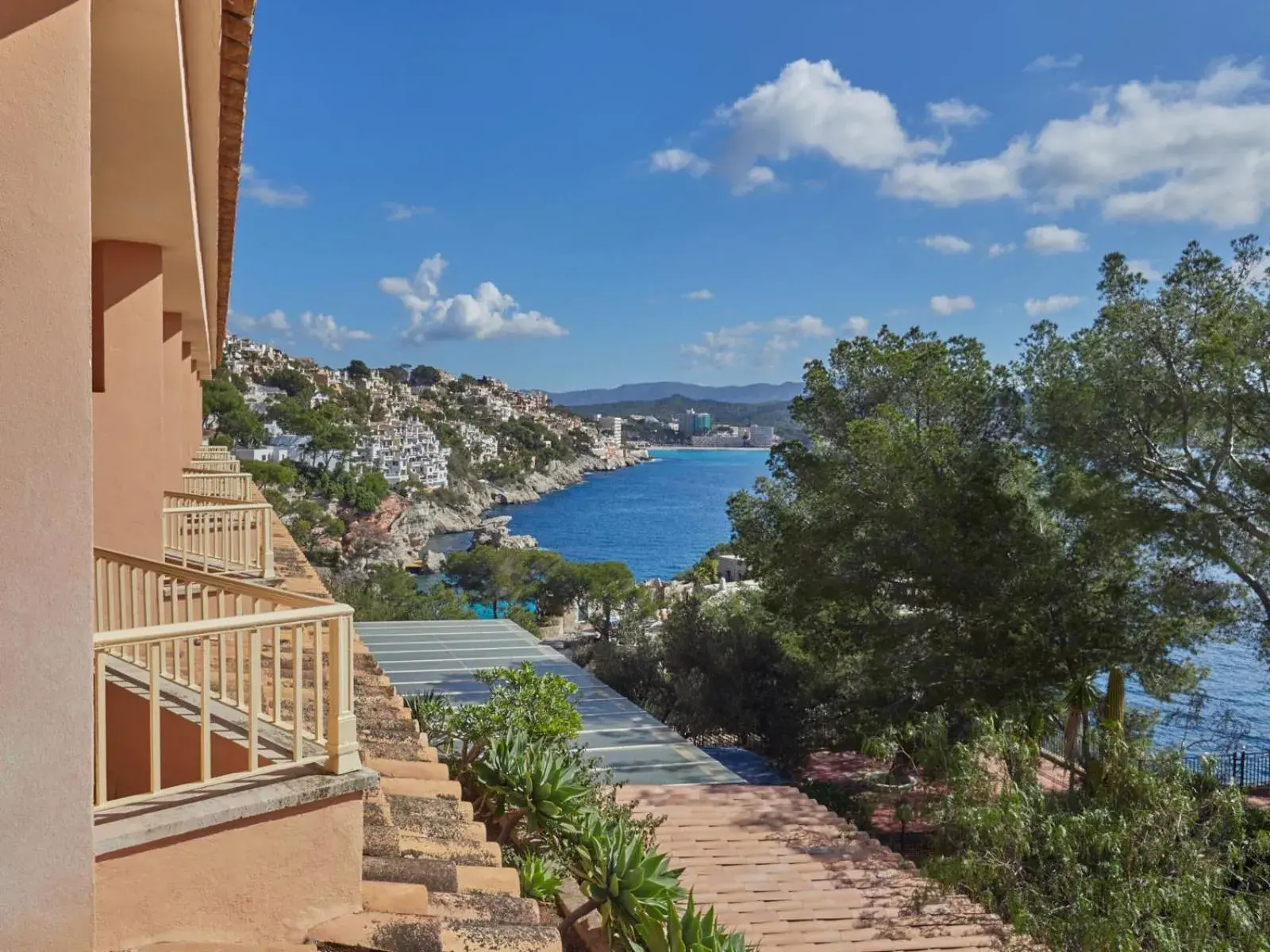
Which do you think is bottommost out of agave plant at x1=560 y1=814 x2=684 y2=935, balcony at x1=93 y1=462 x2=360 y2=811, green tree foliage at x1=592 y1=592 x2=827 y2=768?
green tree foliage at x1=592 y1=592 x2=827 y2=768

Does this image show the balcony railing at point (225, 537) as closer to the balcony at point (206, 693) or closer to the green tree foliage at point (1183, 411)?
the balcony at point (206, 693)

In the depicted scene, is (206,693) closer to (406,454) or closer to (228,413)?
(228,413)

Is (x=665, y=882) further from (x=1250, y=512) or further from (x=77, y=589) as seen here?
(x=1250, y=512)

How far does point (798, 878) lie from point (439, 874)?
190 inches

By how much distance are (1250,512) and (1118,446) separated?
168 cm

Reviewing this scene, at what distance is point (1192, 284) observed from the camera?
1184cm

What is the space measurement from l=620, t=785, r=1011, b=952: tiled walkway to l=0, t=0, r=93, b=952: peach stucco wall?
4.71 metres

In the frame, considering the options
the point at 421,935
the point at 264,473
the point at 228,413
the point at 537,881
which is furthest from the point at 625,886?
the point at 228,413

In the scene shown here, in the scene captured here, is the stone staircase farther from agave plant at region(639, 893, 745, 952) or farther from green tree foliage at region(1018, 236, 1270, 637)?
green tree foliage at region(1018, 236, 1270, 637)

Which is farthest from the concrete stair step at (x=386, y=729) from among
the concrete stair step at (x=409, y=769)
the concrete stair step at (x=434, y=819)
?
the concrete stair step at (x=434, y=819)

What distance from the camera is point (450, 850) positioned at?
11.6 ft

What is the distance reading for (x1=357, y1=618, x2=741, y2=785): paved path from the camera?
29.8 feet

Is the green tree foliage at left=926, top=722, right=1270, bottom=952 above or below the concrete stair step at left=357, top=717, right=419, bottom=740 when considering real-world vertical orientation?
below

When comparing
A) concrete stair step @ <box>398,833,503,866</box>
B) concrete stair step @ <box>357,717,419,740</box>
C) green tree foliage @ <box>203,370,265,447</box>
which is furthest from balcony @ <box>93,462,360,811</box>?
green tree foliage @ <box>203,370,265,447</box>
